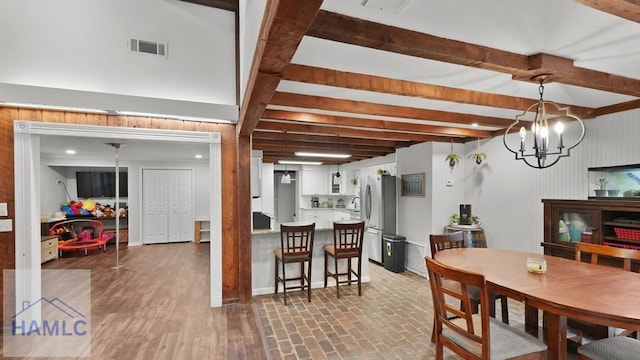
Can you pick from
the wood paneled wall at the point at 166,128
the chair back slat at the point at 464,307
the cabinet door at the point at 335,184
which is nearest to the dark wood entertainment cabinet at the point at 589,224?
the chair back slat at the point at 464,307

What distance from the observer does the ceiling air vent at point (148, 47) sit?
10.6ft

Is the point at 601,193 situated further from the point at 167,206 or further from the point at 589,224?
the point at 167,206

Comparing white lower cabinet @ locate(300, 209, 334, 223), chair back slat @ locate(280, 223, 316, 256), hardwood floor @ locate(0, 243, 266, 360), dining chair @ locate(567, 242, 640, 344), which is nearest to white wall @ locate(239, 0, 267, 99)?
chair back slat @ locate(280, 223, 316, 256)

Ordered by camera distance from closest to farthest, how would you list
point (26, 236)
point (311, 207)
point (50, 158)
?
point (26, 236)
point (50, 158)
point (311, 207)

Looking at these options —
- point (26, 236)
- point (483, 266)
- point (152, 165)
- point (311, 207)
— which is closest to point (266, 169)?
point (311, 207)

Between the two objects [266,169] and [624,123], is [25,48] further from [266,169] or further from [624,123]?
[624,123]

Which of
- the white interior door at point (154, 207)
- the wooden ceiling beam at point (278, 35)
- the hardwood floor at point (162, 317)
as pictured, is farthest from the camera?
the white interior door at point (154, 207)

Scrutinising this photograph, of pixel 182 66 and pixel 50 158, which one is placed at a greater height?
pixel 182 66

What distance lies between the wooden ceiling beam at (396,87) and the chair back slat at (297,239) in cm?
201

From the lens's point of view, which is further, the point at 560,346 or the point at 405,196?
the point at 405,196

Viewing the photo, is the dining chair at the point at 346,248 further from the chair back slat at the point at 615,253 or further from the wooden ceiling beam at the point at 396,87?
the chair back slat at the point at 615,253

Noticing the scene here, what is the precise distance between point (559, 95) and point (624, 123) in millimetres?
906

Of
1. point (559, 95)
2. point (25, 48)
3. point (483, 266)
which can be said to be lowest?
point (483, 266)

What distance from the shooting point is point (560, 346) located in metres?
1.76
